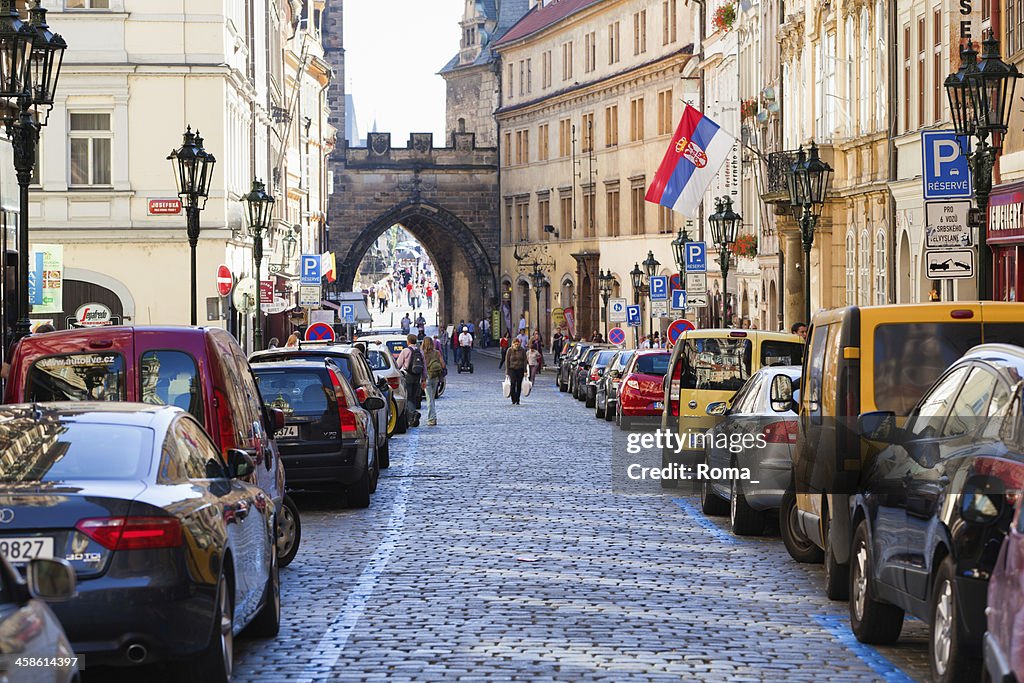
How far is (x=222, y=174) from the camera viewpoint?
44500mm

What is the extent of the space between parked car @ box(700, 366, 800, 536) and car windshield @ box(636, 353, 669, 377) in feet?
53.1

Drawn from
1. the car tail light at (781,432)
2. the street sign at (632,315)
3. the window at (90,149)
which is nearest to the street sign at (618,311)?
the street sign at (632,315)

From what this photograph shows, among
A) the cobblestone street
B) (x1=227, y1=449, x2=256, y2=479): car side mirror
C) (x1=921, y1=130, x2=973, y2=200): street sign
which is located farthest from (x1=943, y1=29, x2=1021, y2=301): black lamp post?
(x1=227, y1=449, x2=256, y2=479): car side mirror

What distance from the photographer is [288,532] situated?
14328 millimetres

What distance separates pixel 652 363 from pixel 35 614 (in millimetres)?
28117

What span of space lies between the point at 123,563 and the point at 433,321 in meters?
132

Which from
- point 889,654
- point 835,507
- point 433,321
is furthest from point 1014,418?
point 433,321

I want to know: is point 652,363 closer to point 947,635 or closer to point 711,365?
point 711,365

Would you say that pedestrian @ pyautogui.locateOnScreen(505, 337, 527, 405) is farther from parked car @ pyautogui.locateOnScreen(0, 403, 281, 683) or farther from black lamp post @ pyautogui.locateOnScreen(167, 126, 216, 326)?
parked car @ pyautogui.locateOnScreen(0, 403, 281, 683)

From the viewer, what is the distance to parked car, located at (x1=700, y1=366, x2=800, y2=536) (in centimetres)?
1535

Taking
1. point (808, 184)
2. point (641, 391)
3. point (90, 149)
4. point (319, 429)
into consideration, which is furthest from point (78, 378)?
point (90, 149)

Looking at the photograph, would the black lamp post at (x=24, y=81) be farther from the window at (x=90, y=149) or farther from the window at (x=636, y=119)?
the window at (x=636, y=119)

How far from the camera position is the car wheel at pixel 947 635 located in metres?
8.22

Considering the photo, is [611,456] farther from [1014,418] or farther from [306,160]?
[306,160]
